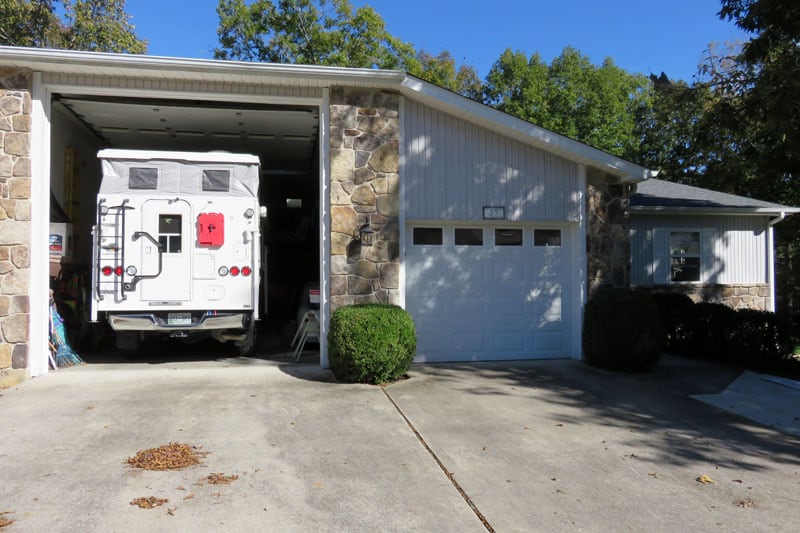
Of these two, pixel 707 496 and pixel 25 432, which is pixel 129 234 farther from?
pixel 707 496

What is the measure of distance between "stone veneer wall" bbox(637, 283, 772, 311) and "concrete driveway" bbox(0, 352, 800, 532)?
6.00 m

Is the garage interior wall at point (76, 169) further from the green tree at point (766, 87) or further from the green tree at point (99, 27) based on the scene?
the green tree at point (766, 87)

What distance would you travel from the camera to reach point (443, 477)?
14.6 feet

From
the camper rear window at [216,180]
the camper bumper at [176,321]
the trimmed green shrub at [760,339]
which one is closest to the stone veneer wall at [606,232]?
the trimmed green shrub at [760,339]

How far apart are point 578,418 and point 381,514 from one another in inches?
126

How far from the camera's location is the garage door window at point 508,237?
9445 millimetres

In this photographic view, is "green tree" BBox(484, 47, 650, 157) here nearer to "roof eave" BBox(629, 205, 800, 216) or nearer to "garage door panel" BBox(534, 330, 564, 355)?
"roof eave" BBox(629, 205, 800, 216)

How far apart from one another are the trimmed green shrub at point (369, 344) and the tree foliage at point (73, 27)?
615 inches

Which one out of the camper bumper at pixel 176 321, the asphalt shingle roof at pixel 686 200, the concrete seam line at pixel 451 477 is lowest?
the concrete seam line at pixel 451 477

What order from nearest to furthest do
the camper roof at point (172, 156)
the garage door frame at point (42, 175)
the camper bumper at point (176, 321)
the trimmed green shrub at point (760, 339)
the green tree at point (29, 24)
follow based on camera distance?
the garage door frame at point (42, 175)
the camper bumper at point (176, 321)
the camper roof at point (172, 156)
the trimmed green shrub at point (760, 339)
the green tree at point (29, 24)

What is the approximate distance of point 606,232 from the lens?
9.62 metres

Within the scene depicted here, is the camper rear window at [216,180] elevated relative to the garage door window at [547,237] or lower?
elevated

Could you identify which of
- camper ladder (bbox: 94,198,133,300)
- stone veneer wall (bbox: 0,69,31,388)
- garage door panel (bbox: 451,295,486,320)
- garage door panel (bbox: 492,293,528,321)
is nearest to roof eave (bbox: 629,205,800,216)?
garage door panel (bbox: 492,293,528,321)

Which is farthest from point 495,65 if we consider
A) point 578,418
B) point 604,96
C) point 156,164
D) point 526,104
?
point 578,418
